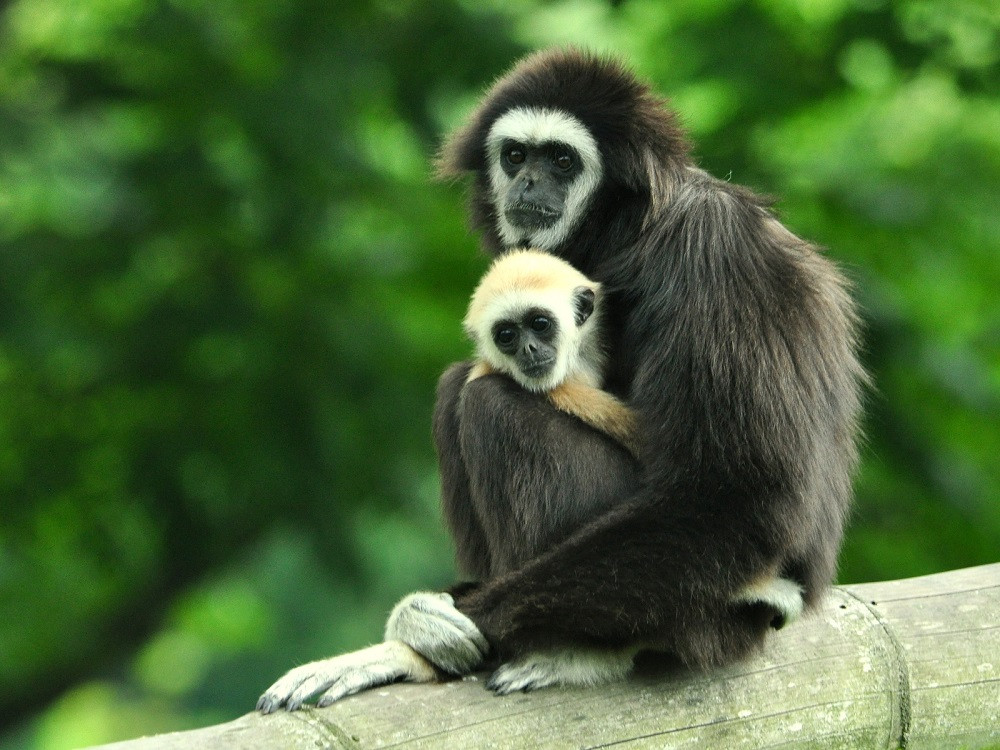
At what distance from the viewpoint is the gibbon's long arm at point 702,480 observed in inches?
185

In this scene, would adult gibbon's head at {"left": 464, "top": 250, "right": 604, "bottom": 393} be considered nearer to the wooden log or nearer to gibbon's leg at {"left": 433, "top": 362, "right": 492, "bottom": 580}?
gibbon's leg at {"left": 433, "top": 362, "right": 492, "bottom": 580}

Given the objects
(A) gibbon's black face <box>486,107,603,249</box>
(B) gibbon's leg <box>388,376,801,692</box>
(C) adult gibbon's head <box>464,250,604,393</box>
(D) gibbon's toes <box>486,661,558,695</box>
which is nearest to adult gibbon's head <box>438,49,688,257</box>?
(A) gibbon's black face <box>486,107,603,249</box>

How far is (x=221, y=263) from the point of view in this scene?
32.2ft

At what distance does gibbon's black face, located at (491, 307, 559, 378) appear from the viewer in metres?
5.23

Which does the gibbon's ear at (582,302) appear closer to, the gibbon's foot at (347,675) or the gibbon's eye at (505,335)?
the gibbon's eye at (505,335)

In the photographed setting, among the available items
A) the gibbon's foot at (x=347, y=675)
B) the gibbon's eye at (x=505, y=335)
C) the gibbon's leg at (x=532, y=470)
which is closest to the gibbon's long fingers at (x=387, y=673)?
the gibbon's foot at (x=347, y=675)

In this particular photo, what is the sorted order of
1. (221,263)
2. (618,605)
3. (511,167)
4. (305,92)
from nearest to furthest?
(618,605)
(511,167)
(305,92)
(221,263)

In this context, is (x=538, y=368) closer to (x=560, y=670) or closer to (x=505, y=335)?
(x=505, y=335)

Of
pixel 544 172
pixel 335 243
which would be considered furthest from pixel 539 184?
pixel 335 243

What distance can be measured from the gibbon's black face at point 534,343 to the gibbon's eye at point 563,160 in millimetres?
752

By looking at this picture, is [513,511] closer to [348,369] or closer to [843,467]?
[843,467]

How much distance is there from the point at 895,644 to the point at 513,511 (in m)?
1.67

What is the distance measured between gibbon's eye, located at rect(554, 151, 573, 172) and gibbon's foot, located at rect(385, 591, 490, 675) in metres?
1.99

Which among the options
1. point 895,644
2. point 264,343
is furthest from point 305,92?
point 895,644
